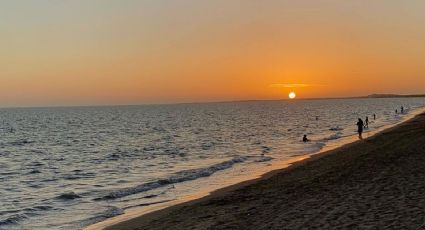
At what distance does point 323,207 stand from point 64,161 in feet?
88.4

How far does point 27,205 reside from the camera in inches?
716

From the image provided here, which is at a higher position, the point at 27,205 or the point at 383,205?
the point at 383,205

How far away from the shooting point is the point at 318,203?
1312 centimetres

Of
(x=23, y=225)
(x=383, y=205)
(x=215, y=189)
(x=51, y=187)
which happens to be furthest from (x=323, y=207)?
(x=51, y=187)

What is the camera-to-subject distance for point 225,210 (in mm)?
14180

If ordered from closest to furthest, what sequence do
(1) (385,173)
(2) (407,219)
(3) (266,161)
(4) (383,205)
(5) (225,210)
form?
1. (2) (407,219)
2. (4) (383,205)
3. (5) (225,210)
4. (1) (385,173)
5. (3) (266,161)

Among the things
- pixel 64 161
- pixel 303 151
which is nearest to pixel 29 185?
pixel 64 161

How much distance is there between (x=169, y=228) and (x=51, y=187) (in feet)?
40.3

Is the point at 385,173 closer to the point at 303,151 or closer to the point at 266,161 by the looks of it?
the point at 266,161

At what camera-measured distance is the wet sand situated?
35.6 feet

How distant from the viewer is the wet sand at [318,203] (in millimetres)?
10844

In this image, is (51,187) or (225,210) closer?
(225,210)

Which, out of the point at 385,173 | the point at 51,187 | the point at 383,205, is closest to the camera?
the point at 383,205

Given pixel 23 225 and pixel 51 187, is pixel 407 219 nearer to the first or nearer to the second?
pixel 23 225
